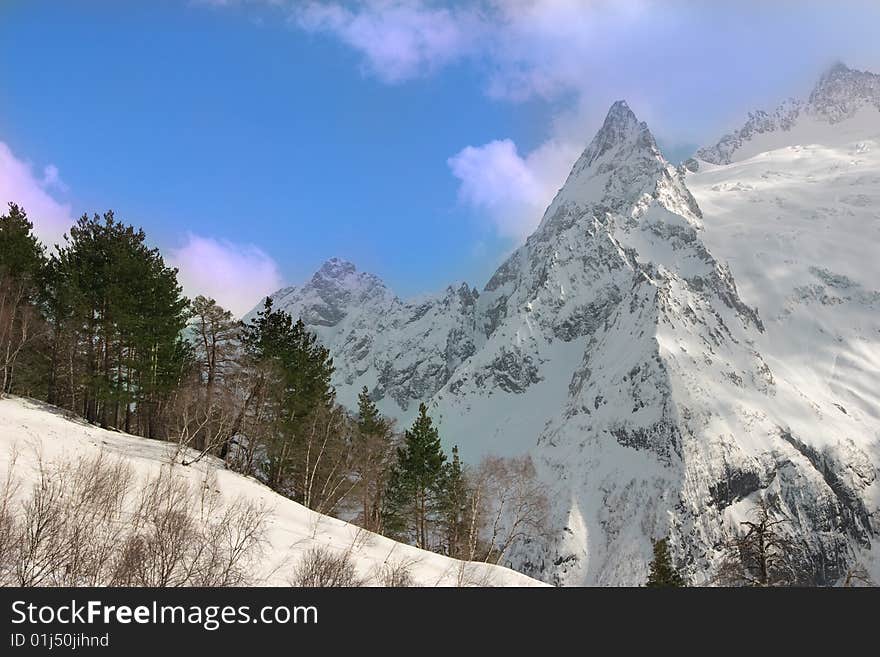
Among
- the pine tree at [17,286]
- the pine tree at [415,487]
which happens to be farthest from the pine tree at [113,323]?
the pine tree at [415,487]

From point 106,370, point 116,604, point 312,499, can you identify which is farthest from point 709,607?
point 106,370

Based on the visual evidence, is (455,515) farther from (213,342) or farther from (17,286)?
(17,286)

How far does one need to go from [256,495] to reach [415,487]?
15.6 metres

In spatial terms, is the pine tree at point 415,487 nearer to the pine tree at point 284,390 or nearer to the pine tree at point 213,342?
the pine tree at point 284,390

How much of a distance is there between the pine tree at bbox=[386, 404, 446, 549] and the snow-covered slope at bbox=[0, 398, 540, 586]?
12095 mm

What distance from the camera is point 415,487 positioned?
143 feet

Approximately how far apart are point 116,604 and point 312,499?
2801cm

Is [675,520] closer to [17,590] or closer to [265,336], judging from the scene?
[265,336]

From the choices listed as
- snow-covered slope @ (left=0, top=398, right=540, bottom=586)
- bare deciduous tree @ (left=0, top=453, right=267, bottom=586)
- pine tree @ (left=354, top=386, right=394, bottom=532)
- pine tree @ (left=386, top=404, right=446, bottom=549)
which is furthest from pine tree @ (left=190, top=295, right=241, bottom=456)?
bare deciduous tree @ (left=0, top=453, right=267, bottom=586)

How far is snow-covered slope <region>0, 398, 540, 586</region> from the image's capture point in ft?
75.0

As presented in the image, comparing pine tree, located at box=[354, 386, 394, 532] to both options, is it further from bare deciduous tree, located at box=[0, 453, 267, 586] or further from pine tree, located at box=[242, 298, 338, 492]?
bare deciduous tree, located at box=[0, 453, 267, 586]

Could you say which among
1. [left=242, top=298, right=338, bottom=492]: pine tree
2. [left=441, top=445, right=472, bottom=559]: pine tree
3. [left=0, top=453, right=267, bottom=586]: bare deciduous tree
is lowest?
[left=0, top=453, right=267, bottom=586]: bare deciduous tree

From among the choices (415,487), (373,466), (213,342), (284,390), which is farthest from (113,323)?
(415,487)

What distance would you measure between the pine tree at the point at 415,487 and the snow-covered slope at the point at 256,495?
12.1 metres
